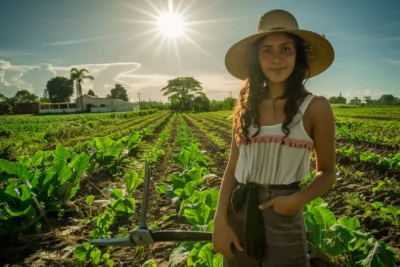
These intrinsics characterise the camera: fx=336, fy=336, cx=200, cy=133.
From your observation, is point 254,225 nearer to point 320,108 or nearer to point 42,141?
point 320,108

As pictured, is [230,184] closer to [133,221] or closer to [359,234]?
[359,234]

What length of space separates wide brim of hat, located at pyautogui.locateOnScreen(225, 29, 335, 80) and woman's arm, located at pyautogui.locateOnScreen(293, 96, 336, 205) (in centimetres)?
33

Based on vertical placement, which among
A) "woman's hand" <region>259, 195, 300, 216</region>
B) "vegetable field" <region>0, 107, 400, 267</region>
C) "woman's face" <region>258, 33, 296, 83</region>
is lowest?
"vegetable field" <region>0, 107, 400, 267</region>

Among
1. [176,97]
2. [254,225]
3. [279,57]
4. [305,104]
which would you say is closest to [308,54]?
[279,57]

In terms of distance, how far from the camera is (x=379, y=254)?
203 cm

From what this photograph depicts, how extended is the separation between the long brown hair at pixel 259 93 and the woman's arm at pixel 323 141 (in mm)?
87

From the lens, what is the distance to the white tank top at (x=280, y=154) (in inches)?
55.9

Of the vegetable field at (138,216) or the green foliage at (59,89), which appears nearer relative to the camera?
the vegetable field at (138,216)

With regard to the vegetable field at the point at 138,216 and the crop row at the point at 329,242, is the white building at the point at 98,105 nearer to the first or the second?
the vegetable field at the point at 138,216

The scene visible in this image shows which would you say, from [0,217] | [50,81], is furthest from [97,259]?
[50,81]

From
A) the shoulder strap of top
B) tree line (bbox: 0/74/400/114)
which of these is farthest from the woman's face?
tree line (bbox: 0/74/400/114)

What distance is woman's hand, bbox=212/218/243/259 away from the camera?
1503mm

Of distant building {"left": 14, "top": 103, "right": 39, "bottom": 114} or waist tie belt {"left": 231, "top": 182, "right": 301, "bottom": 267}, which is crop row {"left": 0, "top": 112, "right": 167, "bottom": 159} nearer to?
waist tie belt {"left": 231, "top": 182, "right": 301, "bottom": 267}

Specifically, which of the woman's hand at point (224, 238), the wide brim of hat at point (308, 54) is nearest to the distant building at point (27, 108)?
the wide brim of hat at point (308, 54)
